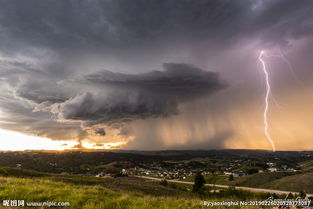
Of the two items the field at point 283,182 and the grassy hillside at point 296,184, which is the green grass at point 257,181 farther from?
the grassy hillside at point 296,184

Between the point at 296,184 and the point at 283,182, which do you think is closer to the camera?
the point at 296,184

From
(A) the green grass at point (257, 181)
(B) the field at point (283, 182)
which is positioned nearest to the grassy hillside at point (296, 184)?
(B) the field at point (283, 182)

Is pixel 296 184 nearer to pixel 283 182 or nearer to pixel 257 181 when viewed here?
pixel 283 182

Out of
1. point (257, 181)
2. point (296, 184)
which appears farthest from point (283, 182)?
point (257, 181)

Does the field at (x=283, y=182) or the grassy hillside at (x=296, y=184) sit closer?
the grassy hillside at (x=296, y=184)

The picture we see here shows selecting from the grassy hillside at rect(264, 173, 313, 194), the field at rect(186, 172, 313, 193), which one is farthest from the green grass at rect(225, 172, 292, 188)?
the grassy hillside at rect(264, 173, 313, 194)

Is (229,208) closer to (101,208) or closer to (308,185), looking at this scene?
(101,208)

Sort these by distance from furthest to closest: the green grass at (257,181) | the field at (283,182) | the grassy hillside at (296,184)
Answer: the green grass at (257,181)
the field at (283,182)
the grassy hillside at (296,184)

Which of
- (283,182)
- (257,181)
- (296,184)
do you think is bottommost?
(257,181)

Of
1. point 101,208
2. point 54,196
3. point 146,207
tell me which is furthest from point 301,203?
point 54,196

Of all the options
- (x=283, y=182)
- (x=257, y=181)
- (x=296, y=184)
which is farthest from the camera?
(x=257, y=181)

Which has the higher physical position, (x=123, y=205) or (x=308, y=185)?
(x=123, y=205)
